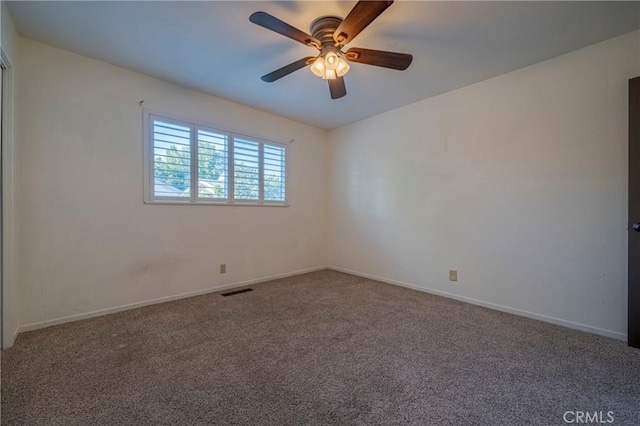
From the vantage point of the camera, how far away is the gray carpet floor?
1428mm

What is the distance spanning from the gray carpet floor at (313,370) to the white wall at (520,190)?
1.40 feet

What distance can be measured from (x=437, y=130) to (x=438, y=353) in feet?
8.31

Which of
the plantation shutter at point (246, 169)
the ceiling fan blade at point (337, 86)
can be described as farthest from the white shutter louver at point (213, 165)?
the ceiling fan blade at point (337, 86)

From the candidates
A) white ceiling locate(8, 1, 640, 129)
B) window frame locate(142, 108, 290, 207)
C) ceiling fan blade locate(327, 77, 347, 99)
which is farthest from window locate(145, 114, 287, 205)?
ceiling fan blade locate(327, 77, 347, 99)

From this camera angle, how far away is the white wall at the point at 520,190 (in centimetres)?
229

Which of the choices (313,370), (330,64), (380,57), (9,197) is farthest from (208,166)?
(313,370)

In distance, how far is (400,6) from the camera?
189 centimetres

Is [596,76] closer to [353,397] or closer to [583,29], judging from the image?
[583,29]

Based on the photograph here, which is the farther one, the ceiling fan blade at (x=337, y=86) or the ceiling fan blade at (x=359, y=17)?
the ceiling fan blade at (x=337, y=86)

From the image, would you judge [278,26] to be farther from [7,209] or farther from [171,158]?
[7,209]

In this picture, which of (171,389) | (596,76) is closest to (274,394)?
(171,389)

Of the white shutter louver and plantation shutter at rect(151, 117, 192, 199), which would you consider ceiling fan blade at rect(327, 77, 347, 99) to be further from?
plantation shutter at rect(151, 117, 192, 199)

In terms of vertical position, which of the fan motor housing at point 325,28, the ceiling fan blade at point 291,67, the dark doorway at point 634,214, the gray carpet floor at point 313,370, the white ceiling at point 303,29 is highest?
the white ceiling at point 303,29

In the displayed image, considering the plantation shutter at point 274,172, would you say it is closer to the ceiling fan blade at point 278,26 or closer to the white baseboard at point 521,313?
the white baseboard at point 521,313
